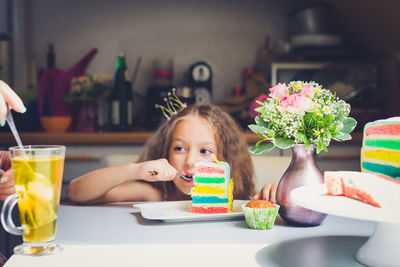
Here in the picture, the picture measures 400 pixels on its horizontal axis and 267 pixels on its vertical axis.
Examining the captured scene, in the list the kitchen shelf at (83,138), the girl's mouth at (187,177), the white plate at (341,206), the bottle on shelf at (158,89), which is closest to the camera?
the white plate at (341,206)

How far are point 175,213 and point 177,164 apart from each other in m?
0.38

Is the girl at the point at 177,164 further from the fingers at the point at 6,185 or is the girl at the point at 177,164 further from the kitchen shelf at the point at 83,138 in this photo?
the kitchen shelf at the point at 83,138

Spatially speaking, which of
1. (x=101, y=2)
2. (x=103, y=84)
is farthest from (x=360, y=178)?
(x=101, y=2)

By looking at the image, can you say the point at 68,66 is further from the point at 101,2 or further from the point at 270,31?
the point at 270,31

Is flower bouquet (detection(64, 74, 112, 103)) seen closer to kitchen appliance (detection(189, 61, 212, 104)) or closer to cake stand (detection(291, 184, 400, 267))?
kitchen appliance (detection(189, 61, 212, 104))

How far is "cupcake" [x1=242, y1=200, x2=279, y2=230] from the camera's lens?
95 cm

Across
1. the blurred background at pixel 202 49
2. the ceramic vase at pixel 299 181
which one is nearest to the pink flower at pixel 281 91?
the ceramic vase at pixel 299 181

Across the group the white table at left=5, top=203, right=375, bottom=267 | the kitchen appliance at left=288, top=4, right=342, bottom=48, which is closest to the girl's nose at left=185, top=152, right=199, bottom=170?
the white table at left=5, top=203, right=375, bottom=267

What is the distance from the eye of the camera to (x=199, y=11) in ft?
9.20

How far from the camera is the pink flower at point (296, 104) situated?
2.99 feet

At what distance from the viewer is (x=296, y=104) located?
0.91m

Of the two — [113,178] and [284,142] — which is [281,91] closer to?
[284,142]

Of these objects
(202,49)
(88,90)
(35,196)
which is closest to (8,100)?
(35,196)

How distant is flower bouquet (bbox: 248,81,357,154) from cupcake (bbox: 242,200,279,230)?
12 cm
